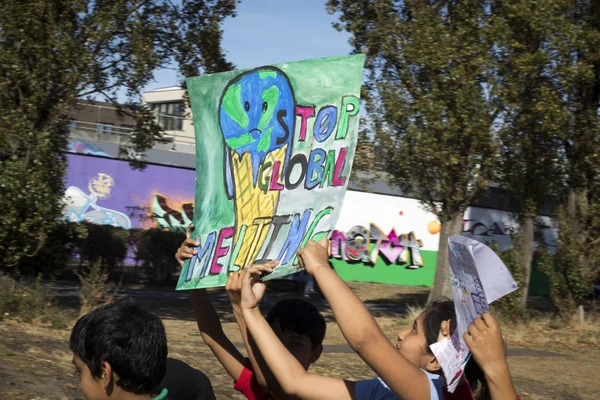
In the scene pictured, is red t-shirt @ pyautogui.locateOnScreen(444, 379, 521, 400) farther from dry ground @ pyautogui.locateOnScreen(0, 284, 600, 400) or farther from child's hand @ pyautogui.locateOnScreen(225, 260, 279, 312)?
dry ground @ pyautogui.locateOnScreen(0, 284, 600, 400)

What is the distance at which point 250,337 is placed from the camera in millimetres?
3021

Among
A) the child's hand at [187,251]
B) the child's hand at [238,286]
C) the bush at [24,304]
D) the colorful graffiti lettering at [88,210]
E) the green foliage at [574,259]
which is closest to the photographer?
the child's hand at [238,286]

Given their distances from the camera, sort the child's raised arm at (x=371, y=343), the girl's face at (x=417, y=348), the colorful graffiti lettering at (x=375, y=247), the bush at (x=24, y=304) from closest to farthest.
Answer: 1. the child's raised arm at (x=371, y=343)
2. the girl's face at (x=417, y=348)
3. the bush at (x=24, y=304)
4. the colorful graffiti lettering at (x=375, y=247)

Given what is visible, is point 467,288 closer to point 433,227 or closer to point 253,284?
point 253,284

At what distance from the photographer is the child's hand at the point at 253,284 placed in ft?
9.49

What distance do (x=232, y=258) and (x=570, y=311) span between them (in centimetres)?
1701

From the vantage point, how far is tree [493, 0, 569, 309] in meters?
15.9

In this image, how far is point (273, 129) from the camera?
11.1ft

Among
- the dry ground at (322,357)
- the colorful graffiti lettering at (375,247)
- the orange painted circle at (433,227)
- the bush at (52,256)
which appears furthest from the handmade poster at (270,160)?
the orange painted circle at (433,227)

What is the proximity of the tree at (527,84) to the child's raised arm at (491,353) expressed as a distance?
14147 millimetres

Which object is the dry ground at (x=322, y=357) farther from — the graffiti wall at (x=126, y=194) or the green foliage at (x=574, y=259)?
the graffiti wall at (x=126, y=194)

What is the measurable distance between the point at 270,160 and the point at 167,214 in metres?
29.7

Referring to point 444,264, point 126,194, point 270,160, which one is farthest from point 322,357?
point 126,194

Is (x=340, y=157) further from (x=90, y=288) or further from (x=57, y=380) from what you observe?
(x=90, y=288)
